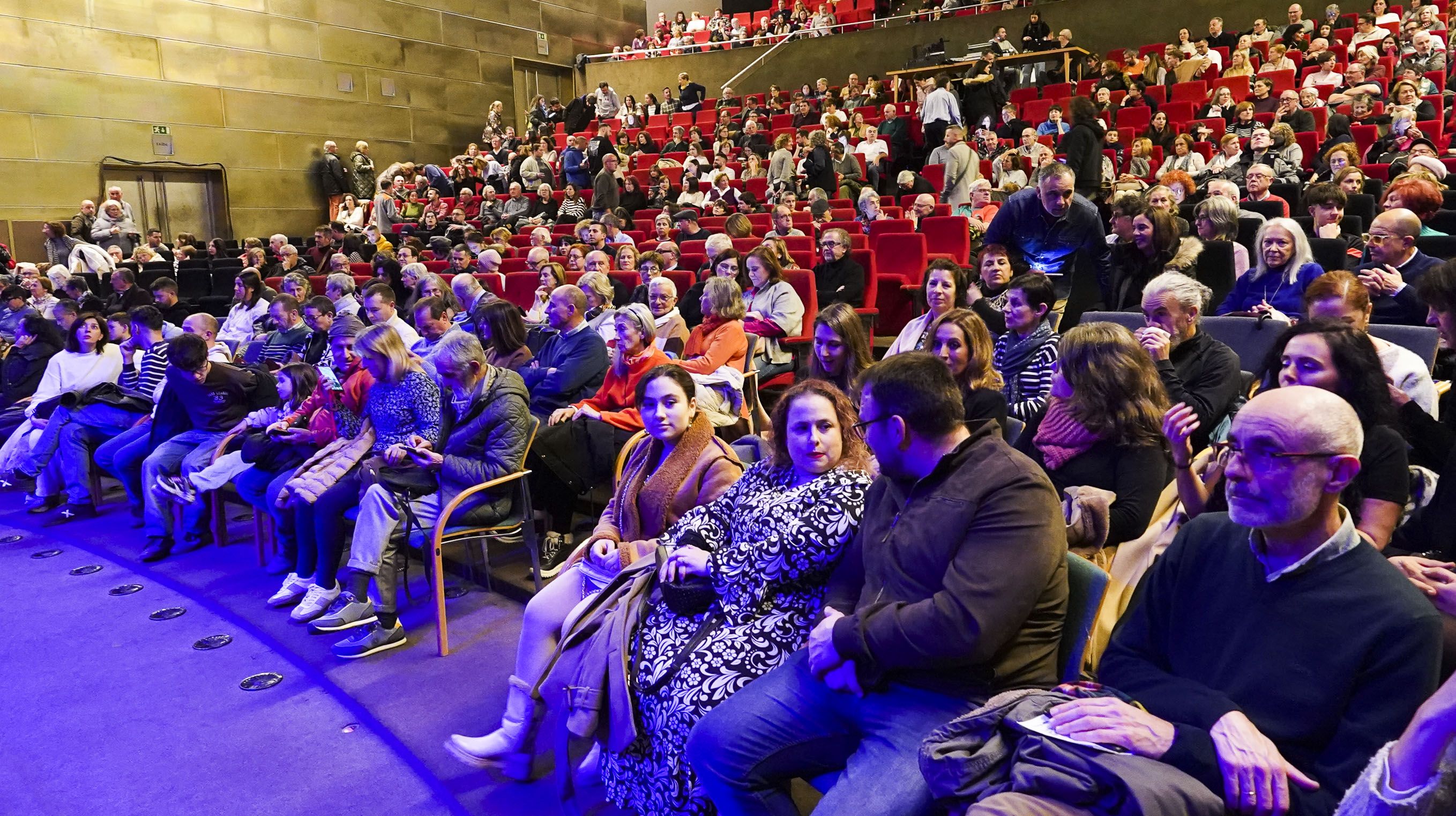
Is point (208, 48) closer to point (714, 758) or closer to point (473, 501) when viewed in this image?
point (473, 501)

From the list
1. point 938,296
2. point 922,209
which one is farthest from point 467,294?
point 922,209

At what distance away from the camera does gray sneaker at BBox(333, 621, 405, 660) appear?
10.1 feet

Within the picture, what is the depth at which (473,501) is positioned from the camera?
3178 millimetres

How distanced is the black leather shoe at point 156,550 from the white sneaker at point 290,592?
0.96 meters

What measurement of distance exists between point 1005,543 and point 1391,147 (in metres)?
6.55

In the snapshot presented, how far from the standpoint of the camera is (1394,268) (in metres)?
3.22

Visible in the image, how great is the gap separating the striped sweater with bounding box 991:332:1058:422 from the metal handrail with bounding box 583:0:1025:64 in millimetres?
10624

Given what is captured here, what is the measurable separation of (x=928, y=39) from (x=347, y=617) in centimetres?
1125

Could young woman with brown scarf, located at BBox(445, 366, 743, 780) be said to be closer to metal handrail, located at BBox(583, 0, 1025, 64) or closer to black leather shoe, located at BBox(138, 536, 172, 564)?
black leather shoe, located at BBox(138, 536, 172, 564)

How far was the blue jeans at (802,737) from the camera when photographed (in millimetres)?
1585

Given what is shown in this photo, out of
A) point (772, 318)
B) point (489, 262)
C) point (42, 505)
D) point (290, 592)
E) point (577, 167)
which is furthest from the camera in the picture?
point (577, 167)

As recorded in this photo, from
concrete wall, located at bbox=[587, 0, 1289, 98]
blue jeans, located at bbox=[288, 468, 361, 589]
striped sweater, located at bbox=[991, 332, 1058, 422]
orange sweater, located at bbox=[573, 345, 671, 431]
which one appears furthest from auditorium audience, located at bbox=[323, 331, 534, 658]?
concrete wall, located at bbox=[587, 0, 1289, 98]

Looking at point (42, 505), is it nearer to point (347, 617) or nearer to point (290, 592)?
point (290, 592)

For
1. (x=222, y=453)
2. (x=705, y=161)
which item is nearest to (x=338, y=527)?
(x=222, y=453)
